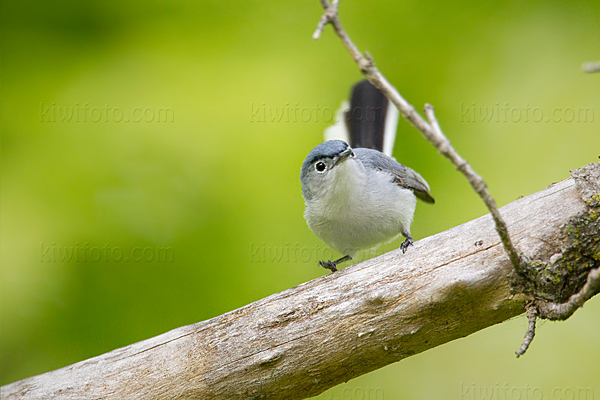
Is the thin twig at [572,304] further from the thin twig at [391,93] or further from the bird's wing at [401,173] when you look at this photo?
the bird's wing at [401,173]

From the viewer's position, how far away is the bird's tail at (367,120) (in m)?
3.18

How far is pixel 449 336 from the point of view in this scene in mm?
1947

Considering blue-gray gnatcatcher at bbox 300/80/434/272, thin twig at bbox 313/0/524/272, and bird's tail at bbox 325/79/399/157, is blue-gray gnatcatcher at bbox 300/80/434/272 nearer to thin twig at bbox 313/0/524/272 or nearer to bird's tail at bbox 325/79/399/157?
bird's tail at bbox 325/79/399/157

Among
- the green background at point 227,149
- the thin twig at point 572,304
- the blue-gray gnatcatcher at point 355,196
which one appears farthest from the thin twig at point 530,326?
the green background at point 227,149

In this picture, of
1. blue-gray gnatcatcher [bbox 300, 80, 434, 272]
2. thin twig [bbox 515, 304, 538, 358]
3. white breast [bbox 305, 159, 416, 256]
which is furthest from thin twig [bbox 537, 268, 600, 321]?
white breast [bbox 305, 159, 416, 256]

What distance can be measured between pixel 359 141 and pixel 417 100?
581mm

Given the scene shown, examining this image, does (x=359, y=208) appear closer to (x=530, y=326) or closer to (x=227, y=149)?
(x=227, y=149)

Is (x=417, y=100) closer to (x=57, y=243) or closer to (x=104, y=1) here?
(x=104, y=1)

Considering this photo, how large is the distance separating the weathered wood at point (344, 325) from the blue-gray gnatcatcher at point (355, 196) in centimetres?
56

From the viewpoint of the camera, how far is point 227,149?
2805mm

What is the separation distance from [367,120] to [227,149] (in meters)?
1.02

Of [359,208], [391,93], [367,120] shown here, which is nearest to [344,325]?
[359,208]

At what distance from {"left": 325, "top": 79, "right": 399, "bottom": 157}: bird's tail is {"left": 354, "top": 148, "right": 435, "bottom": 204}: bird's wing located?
303mm

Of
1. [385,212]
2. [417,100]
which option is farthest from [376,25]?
[385,212]
